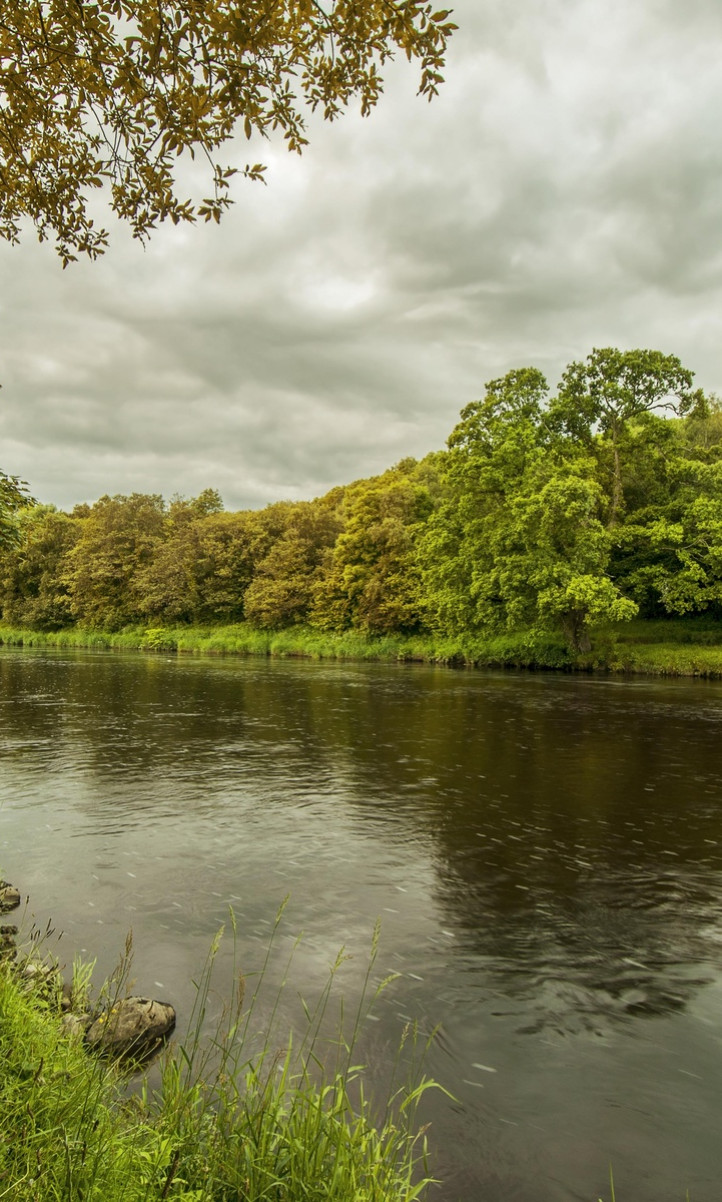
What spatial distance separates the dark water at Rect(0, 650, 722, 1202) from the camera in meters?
4.88

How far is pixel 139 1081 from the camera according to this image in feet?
16.1

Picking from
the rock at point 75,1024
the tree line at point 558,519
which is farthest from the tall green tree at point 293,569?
the rock at point 75,1024

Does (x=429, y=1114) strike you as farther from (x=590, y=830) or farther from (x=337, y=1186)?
(x=590, y=830)

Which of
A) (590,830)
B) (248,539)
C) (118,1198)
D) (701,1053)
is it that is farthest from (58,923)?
(248,539)

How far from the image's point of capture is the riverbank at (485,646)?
3984 cm

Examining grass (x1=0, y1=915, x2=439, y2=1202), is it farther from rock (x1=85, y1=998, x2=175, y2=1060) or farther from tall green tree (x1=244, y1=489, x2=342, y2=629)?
tall green tree (x1=244, y1=489, x2=342, y2=629)

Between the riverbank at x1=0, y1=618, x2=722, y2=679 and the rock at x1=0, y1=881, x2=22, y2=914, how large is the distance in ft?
121

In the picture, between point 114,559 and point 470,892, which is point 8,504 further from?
point 114,559

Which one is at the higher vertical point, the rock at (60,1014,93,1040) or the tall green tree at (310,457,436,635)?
the tall green tree at (310,457,436,635)

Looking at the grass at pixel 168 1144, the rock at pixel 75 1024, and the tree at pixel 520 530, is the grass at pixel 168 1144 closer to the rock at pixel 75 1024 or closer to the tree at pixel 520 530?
the rock at pixel 75 1024

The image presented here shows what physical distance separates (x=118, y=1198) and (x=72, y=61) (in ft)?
26.0

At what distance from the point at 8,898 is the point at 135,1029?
352cm

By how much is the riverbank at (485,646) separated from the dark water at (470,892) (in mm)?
19754

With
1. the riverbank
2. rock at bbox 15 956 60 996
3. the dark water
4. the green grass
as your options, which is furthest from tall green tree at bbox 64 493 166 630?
rock at bbox 15 956 60 996
